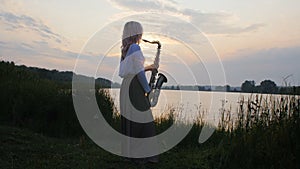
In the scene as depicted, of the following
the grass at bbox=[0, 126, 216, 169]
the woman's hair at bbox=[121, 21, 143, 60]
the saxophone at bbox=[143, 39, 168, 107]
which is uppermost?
the woman's hair at bbox=[121, 21, 143, 60]

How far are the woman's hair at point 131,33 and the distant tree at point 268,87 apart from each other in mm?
2221

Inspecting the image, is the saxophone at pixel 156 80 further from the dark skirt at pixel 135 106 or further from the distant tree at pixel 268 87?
the distant tree at pixel 268 87

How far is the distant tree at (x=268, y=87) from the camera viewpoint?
599 centimetres

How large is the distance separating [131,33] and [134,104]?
1.04m

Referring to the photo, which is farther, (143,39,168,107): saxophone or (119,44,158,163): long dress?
(143,39,168,107): saxophone

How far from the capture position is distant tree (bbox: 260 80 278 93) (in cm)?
599

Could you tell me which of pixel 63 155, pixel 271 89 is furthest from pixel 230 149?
pixel 63 155

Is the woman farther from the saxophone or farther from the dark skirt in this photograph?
the saxophone

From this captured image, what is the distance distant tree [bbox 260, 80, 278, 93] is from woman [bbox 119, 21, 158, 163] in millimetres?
1932

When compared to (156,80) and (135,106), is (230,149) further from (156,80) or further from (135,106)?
(156,80)

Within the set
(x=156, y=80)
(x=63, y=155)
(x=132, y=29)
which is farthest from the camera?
(x=156, y=80)

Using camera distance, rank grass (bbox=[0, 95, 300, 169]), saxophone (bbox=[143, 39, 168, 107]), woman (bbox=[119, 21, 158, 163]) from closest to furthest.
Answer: grass (bbox=[0, 95, 300, 169]) → woman (bbox=[119, 21, 158, 163]) → saxophone (bbox=[143, 39, 168, 107])

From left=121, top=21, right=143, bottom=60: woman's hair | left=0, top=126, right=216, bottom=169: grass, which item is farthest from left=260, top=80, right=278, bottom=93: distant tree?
left=121, top=21, right=143, bottom=60: woman's hair

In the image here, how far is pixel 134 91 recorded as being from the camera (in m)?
5.61
